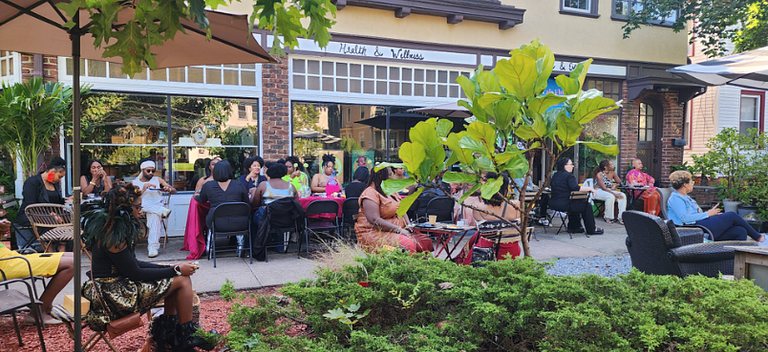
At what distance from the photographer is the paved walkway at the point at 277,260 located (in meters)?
5.77

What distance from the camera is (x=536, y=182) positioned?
13.7 m

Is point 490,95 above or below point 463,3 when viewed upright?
below

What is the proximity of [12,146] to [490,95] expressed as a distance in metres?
7.74

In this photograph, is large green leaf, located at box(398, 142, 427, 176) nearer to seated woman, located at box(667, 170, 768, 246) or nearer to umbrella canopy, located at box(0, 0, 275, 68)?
umbrella canopy, located at box(0, 0, 275, 68)

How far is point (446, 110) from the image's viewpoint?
9938 mm

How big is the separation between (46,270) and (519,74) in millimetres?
4117

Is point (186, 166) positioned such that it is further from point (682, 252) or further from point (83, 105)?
point (682, 252)

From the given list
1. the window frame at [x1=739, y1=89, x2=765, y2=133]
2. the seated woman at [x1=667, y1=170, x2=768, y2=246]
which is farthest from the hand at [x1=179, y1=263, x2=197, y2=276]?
the window frame at [x1=739, y1=89, x2=765, y2=133]

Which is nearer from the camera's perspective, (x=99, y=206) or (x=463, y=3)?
(x=99, y=206)

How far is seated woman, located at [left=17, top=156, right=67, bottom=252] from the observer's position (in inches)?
264

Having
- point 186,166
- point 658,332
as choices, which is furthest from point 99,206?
point 186,166

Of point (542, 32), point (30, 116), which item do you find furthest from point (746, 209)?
point (30, 116)

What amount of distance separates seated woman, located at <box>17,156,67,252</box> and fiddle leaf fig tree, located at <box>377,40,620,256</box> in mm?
6425

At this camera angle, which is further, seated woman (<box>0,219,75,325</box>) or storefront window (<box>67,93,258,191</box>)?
storefront window (<box>67,93,258,191</box>)
